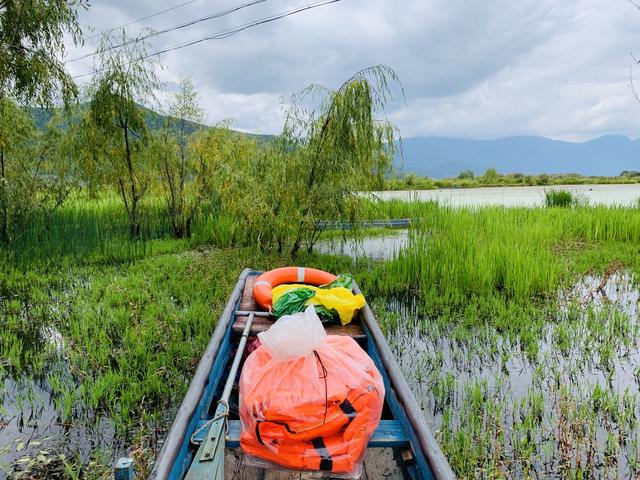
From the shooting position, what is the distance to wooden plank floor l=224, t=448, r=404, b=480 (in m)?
1.97

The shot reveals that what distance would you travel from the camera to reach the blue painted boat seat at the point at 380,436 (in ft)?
6.51

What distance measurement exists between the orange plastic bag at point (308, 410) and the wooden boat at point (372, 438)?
0.12 metres

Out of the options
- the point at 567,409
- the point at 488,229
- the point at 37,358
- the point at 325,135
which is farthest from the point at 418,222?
the point at 37,358

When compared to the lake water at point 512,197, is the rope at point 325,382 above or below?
below

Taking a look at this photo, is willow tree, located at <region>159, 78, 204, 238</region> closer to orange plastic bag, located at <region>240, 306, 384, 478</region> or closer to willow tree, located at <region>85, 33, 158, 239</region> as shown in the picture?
willow tree, located at <region>85, 33, 158, 239</region>

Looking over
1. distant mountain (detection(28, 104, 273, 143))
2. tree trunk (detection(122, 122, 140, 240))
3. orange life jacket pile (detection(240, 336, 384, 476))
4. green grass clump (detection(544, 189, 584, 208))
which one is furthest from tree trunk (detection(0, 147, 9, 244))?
green grass clump (detection(544, 189, 584, 208))

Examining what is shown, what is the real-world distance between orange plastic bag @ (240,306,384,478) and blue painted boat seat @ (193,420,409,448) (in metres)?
0.05

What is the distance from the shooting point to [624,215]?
9.30 m

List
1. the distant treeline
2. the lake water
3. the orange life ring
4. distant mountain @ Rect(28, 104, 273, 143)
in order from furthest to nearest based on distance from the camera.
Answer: the distant treeline → the lake water → distant mountain @ Rect(28, 104, 273, 143) → the orange life ring

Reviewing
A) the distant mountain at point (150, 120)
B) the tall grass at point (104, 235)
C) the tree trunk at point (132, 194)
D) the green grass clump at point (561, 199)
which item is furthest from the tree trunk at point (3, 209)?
the green grass clump at point (561, 199)

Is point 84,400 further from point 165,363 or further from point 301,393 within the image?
point 301,393

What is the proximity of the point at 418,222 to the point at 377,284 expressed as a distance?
3.09 m

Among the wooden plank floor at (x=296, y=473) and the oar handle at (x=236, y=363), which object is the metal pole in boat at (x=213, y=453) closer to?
the oar handle at (x=236, y=363)

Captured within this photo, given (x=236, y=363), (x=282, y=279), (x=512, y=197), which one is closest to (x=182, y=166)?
(x=282, y=279)
